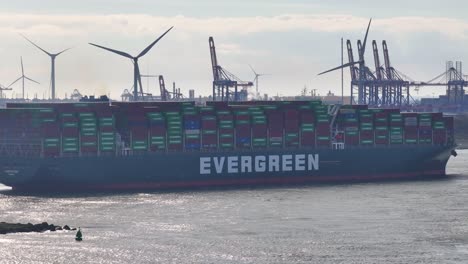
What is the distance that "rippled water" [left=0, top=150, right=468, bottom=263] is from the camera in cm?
7262

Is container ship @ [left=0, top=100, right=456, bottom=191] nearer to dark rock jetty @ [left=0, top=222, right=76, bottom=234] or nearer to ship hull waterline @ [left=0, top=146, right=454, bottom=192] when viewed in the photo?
ship hull waterline @ [left=0, top=146, right=454, bottom=192]

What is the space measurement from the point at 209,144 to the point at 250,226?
34.1 m

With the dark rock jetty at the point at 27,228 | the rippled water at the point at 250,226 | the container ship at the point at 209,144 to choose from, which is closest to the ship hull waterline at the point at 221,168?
the container ship at the point at 209,144

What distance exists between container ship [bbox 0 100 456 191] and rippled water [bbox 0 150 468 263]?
596cm

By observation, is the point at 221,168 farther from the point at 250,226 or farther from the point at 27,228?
Answer: the point at 27,228

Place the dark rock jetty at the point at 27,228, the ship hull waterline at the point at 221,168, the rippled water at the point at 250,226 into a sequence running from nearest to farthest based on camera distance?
the rippled water at the point at 250,226
the dark rock jetty at the point at 27,228
the ship hull waterline at the point at 221,168

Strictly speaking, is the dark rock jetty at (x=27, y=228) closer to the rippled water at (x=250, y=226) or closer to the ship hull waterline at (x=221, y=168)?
the rippled water at (x=250, y=226)

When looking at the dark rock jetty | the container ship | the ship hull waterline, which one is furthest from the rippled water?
the container ship

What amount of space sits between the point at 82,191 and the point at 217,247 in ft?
116

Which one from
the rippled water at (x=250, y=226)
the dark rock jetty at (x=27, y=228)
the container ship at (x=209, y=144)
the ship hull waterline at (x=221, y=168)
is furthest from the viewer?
the container ship at (x=209, y=144)

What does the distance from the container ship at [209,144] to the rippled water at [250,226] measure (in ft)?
19.6

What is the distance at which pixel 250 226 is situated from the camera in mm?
83812

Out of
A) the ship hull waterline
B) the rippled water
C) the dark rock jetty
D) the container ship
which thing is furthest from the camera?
the container ship

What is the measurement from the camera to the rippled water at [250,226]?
72625mm
